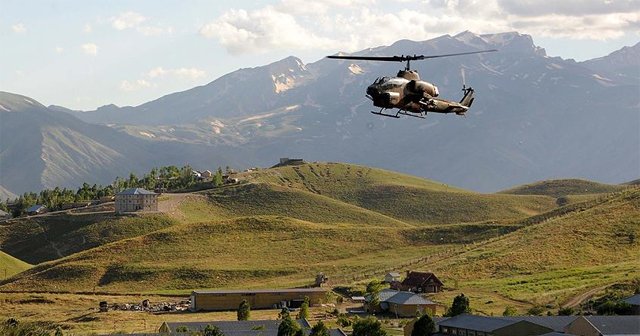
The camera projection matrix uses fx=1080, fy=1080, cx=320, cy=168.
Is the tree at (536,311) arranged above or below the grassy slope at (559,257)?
below

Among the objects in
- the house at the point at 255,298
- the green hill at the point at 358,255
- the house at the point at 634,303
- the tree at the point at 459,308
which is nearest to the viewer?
the house at the point at 634,303

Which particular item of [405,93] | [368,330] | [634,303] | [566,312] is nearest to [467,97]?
[405,93]

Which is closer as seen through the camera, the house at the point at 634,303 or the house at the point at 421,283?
the house at the point at 634,303

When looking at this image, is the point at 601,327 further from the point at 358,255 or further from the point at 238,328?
the point at 358,255

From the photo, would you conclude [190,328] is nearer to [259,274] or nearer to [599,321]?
[599,321]

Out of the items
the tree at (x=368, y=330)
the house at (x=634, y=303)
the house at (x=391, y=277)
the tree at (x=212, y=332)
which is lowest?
the tree at (x=212, y=332)

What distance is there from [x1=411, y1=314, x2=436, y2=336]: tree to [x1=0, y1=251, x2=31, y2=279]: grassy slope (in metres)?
104

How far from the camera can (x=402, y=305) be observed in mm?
110625

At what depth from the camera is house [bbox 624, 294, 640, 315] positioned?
9288 centimetres

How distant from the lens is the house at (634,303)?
92875mm

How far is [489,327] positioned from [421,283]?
158ft

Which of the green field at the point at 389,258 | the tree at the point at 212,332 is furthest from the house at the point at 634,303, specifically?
the tree at the point at 212,332

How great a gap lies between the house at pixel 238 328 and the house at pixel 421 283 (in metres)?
36.4

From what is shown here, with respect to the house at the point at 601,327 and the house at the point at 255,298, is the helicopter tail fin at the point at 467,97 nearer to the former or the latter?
the house at the point at 601,327
